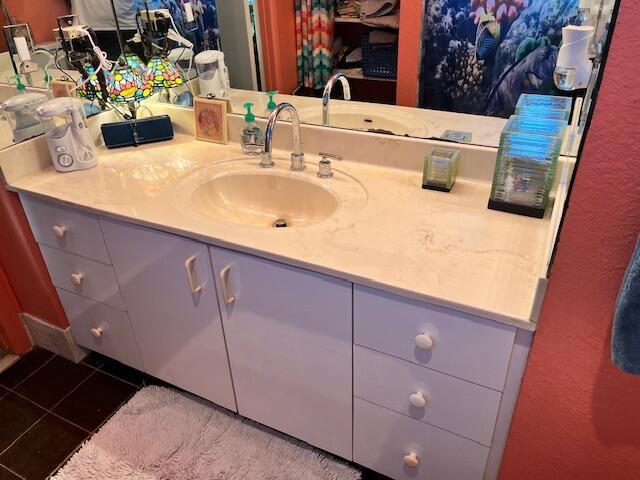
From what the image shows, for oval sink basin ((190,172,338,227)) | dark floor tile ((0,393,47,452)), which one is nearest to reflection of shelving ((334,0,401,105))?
oval sink basin ((190,172,338,227))

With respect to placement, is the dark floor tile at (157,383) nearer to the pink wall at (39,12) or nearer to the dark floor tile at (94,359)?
the dark floor tile at (94,359)

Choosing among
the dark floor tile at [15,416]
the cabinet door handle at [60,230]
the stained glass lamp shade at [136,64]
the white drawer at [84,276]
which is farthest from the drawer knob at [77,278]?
the stained glass lamp shade at [136,64]

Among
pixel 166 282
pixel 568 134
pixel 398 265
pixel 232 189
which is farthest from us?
pixel 232 189

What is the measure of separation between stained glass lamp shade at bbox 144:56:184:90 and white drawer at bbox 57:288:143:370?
798 millimetres

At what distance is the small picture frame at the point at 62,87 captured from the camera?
5.82ft

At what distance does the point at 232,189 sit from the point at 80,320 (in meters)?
0.76

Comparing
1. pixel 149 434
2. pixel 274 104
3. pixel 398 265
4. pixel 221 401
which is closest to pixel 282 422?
pixel 221 401

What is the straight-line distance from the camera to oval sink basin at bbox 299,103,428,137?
1.45 m

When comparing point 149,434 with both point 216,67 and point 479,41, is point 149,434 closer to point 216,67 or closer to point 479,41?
point 216,67

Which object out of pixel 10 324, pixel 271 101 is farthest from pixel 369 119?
pixel 10 324

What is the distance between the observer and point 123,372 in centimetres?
189

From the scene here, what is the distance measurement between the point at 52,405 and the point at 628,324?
1.81 meters

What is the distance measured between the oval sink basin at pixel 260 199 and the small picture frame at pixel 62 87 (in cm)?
70

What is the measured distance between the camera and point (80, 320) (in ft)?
5.85
